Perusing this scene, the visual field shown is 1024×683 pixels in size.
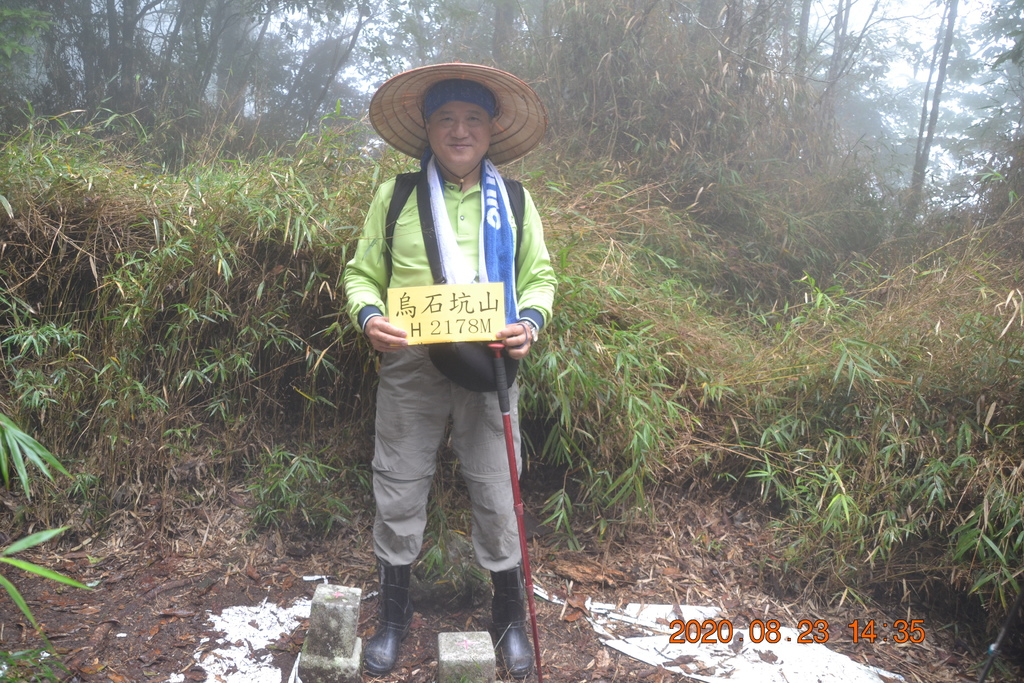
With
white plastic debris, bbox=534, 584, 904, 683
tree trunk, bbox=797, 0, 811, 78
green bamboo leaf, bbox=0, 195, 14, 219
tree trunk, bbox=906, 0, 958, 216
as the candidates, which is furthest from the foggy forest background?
tree trunk, bbox=797, 0, 811, 78

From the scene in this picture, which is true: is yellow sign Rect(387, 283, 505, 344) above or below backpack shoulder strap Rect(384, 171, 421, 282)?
below

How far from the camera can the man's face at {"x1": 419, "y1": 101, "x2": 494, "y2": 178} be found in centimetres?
217

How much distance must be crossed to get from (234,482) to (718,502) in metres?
2.16

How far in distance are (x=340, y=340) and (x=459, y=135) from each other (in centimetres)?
104

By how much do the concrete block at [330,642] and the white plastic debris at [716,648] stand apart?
0.85m

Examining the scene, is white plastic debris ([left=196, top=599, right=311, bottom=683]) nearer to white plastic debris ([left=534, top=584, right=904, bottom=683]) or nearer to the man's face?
white plastic debris ([left=534, top=584, right=904, bottom=683])

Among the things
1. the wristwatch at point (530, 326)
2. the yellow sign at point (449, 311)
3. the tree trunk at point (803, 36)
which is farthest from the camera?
the tree trunk at point (803, 36)

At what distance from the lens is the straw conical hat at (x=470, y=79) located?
221 centimetres

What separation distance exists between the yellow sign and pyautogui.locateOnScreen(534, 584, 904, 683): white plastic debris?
4.03 ft

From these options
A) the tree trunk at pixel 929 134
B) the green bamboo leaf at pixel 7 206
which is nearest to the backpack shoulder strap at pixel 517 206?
the green bamboo leaf at pixel 7 206

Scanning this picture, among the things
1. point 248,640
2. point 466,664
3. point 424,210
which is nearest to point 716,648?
point 466,664

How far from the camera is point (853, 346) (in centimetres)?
311

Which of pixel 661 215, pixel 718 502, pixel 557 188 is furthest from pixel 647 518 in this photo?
pixel 661 215

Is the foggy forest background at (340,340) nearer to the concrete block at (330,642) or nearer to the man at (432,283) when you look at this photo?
the man at (432,283)
